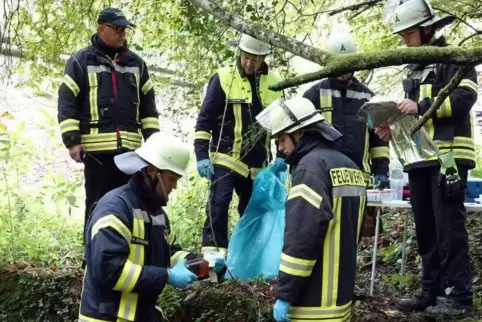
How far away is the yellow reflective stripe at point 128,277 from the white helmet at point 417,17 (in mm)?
2361

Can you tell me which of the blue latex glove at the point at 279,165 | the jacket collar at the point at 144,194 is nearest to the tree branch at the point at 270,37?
the jacket collar at the point at 144,194

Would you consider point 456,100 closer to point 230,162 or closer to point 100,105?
point 230,162

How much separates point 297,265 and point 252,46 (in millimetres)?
2262

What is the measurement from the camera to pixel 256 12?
5.08 m

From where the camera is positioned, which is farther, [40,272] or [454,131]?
[40,272]

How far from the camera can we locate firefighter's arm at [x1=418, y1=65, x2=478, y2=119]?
13.8ft

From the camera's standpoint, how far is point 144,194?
130 inches

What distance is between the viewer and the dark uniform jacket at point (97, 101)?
4.96 m

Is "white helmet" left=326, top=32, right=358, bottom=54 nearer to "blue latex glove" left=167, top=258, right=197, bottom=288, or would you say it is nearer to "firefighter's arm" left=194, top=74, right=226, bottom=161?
"firefighter's arm" left=194, top=74, right=226, bottom=161

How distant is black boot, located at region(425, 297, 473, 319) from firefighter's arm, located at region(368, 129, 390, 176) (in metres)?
1.15

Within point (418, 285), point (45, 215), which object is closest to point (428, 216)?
point (418, 285)

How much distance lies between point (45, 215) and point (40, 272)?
2.20 metres

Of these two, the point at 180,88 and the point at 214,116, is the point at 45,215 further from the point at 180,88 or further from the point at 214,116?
the point at 214,116

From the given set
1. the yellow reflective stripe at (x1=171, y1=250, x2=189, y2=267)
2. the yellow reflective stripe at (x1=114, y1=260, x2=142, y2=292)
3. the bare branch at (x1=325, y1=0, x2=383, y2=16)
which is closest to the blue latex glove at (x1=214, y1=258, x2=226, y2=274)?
the yellow reflective stripe at (x1=171, y1=250, x2=189, y2=267)
